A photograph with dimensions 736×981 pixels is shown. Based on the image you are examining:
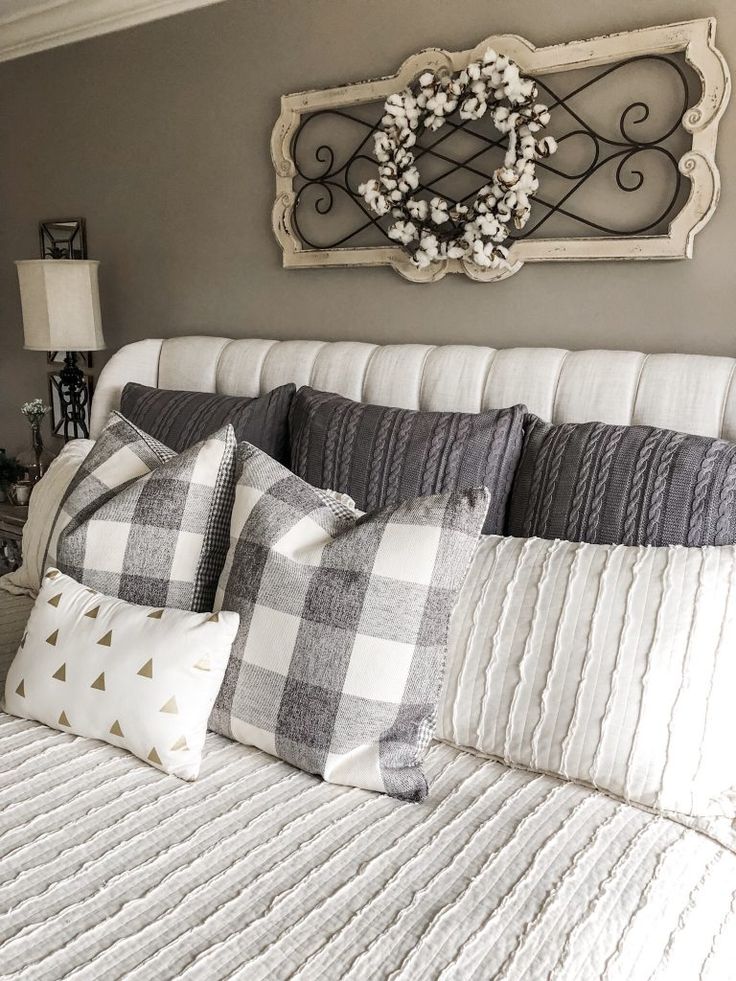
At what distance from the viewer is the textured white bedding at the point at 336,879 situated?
886mm

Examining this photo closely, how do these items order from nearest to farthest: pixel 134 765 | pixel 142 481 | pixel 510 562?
pixel 134 765, pixel 510 562, pixel 142 481

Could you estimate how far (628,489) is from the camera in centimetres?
146

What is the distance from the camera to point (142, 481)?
59.4 inches

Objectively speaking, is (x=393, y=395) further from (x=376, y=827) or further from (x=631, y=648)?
(x=376, y=827)

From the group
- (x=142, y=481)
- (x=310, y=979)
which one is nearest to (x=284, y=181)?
(x=142, y=481)

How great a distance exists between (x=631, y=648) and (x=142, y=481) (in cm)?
88

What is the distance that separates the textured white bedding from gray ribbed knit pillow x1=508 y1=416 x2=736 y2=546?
17.6 inches

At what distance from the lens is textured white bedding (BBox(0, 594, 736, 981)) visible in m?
0.89

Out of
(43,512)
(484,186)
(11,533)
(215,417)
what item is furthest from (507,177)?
(11,533)

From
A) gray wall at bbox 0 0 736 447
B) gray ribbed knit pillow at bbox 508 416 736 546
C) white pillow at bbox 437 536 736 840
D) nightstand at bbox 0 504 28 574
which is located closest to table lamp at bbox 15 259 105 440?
gray wall at bbox 0 0 736 447

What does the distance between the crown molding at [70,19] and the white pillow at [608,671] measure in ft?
7.59

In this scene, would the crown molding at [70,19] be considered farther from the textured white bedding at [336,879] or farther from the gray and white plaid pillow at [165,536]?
the textured white bedding at [336,879]

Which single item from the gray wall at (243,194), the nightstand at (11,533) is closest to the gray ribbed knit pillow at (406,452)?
the gray wall at (243,194)

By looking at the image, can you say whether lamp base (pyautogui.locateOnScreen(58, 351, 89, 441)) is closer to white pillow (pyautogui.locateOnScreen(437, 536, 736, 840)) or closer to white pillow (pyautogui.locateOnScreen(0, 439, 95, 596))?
white pillow (pyautogui.locateOnScreen(0, 439, 95, 596))
